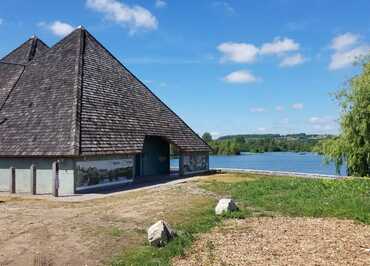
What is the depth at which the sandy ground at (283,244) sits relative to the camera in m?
9.23

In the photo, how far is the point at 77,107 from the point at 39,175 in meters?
4.22

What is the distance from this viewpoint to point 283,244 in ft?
34.2

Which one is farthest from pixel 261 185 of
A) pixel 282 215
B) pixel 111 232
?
pixel 111 232

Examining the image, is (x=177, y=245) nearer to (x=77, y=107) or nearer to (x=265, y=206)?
(x=265, y=206)

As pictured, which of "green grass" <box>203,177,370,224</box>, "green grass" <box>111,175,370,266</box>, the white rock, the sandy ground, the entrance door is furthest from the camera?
the entrance door

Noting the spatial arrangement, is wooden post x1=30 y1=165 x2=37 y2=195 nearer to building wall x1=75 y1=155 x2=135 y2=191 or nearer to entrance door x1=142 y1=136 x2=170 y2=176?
building wall x1=75 y1=155 x2=135 y2=191

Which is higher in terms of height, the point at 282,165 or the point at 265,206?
the point at 265,206

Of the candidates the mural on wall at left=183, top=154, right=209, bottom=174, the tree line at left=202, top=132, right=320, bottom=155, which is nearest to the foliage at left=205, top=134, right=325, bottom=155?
the tree line at left=202, top=132, right=320, bottom=155

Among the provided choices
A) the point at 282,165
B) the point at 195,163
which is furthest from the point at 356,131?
the point at 282,165

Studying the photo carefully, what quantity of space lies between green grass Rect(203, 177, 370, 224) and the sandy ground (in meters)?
1.24

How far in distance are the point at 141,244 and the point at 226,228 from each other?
2657 millimetres

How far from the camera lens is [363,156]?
28031 mm

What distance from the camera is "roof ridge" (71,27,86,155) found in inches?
862

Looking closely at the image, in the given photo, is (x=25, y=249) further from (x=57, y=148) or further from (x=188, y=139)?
(x=188, y=139)
